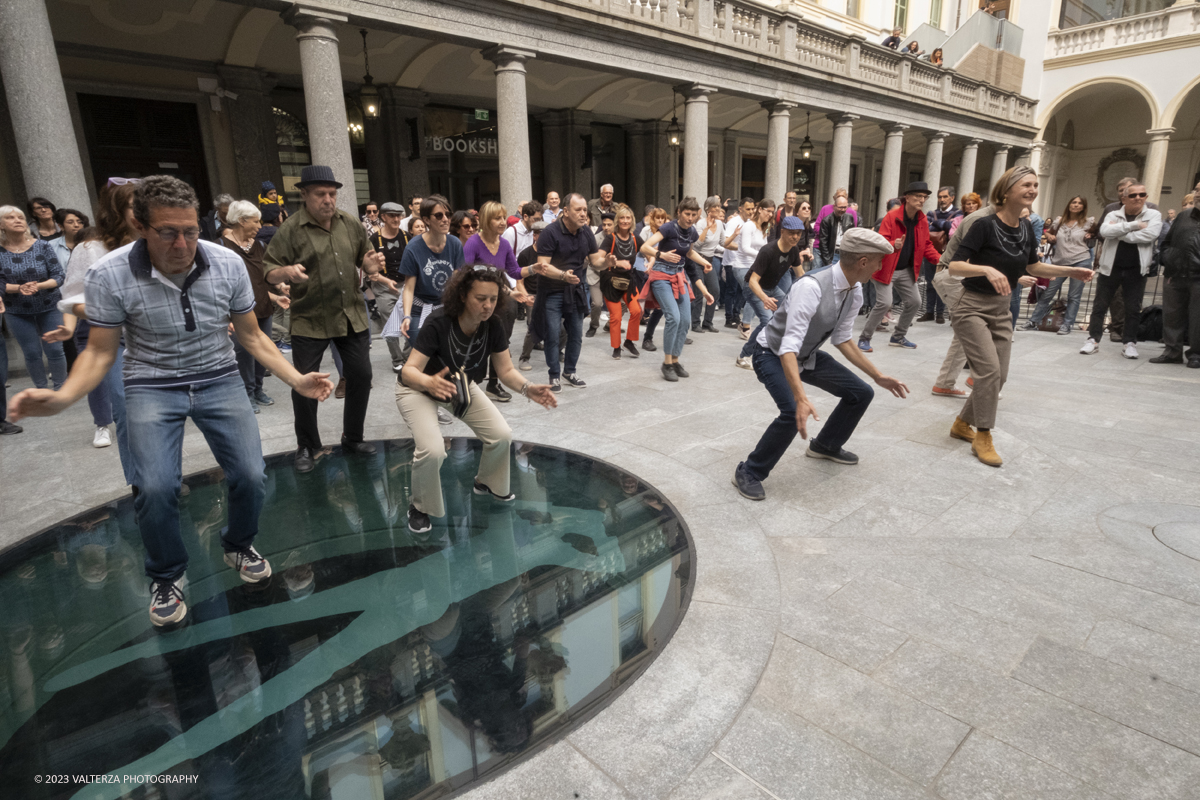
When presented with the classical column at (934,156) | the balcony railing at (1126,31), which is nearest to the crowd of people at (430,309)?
the classical column at (934,156)

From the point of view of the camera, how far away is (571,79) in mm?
15977

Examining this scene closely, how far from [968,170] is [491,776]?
90.3 ft

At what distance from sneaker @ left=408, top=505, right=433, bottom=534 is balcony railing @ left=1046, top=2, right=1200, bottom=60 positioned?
32521 millimetres

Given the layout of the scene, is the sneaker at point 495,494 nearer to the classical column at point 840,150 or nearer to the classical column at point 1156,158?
the classical column at point 840,150

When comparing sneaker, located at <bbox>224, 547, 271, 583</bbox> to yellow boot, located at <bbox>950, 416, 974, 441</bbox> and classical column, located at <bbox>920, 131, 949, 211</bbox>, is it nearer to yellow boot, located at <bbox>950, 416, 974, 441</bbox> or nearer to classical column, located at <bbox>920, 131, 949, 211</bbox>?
yellow boot, located at <bbox>950, 416, 974, 441</bbox>

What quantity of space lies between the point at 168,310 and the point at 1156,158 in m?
33.2

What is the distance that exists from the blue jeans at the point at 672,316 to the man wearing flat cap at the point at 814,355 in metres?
2.92

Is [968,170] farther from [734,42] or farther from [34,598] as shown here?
[34,598]

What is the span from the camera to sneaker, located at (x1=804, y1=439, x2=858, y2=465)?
15.8 feet

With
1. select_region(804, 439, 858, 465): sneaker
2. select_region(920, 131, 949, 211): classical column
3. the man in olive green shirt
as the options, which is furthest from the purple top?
select_region(920, 131, 949, 211): classical column

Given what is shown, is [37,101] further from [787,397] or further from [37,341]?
[787,397]

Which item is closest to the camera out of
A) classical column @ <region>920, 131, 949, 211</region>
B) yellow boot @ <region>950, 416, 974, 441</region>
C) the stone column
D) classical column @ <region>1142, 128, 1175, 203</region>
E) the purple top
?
yellow boot @ <region>950, 416, 974, 441</region>

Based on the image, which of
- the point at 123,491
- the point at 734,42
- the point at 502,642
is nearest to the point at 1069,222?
the point at 734,42

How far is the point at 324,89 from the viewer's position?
29.3ft
